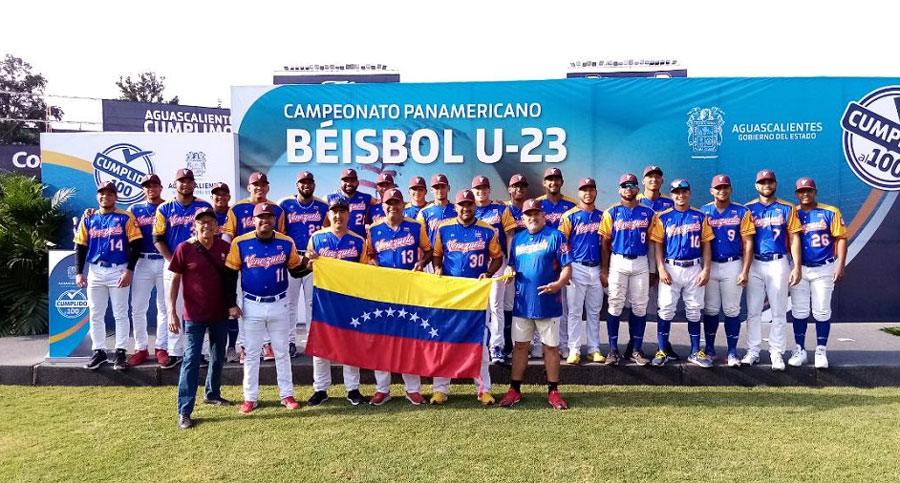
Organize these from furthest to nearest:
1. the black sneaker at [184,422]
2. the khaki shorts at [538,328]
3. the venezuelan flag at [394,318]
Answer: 1. the venezuelan flag at [394,318]
2. the khaki shorts at [538,328]
3. the black sneaker at [184,422]

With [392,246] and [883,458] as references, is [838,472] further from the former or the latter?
[392,246]

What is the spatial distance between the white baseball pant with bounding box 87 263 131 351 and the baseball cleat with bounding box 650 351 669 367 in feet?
16.7

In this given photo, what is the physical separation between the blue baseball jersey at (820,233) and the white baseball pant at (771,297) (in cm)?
24

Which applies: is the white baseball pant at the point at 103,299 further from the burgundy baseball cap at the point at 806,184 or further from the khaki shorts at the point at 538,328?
the burgundy baseball cap at the point at 806,184

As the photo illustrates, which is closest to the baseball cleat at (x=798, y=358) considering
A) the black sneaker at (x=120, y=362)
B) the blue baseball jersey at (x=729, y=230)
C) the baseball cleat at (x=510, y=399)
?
the blue baseball jersey at (x=729, y=230)

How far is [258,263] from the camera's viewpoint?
4582 millimetres

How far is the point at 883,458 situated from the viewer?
12.3 feet

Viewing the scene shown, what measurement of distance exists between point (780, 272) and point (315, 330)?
4.30 meters

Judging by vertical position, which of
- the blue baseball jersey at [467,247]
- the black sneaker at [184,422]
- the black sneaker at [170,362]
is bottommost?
the black sneaker at [184,422]

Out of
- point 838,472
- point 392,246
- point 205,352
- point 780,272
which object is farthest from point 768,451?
point 205,352

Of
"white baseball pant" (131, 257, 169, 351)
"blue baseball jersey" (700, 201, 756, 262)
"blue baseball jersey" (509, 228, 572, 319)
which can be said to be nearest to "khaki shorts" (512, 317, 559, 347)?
"blue baseball jersey" (509, 228, 572, 319)

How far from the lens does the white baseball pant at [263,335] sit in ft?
15.2

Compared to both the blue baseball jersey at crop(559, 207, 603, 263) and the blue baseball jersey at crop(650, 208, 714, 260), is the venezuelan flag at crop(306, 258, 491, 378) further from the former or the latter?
the blue baseball jersey at crop(650, 208, 714, 260)

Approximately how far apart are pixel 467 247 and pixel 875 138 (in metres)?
6.22
